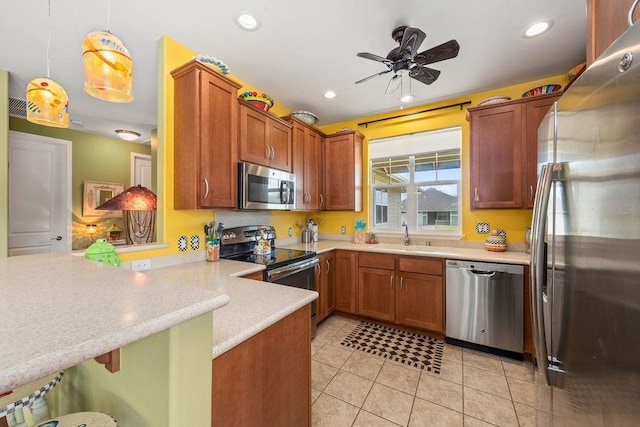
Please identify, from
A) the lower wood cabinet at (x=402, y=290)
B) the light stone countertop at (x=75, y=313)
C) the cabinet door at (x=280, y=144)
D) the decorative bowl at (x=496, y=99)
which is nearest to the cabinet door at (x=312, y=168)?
the cabinet door at (x=280, y=144)

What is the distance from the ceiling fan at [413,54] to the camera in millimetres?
1767

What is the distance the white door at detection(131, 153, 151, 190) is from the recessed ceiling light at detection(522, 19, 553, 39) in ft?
19.3

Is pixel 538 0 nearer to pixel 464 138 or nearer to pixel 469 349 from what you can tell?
pixel 464 138

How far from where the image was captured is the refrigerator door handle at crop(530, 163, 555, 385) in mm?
971

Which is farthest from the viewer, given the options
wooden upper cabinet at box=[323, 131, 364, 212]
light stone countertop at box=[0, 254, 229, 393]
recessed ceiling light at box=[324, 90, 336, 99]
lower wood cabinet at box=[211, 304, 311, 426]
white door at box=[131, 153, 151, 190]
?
white door at box=[131, 153, 151, 190]

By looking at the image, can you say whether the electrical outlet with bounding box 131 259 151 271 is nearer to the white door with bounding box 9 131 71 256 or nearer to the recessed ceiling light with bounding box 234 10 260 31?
the recessed ceiling light with bounding box 234 10 260 31

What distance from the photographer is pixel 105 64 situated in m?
1.08

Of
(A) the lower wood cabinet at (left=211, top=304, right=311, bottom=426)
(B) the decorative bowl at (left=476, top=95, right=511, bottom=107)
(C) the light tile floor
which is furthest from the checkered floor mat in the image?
(B) the decorative bowl at (left=476, top=95, right=511, bottom=107)

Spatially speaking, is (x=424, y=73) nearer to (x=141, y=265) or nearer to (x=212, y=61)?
(x=212, y=61)

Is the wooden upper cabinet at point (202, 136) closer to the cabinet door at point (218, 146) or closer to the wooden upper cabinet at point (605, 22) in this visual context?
the cabinet door at point (218, 146)

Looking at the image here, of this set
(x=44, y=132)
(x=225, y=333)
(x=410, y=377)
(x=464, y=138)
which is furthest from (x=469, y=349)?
(x=44, y=132)

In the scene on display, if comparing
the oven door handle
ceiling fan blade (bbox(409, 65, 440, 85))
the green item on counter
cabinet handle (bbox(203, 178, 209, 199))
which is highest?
ceiling fan blade (bbox(409, 65, 440, 85))

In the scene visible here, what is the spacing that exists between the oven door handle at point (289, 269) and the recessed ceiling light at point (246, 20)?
194 centimetres

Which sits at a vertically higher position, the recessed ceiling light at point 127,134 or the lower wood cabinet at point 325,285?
the recessed ceiling light at point 127,134
